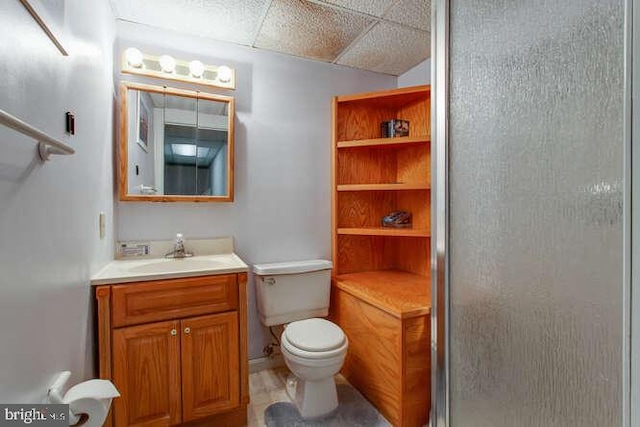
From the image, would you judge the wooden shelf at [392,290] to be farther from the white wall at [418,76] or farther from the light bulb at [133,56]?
the light bulb at [133,56]

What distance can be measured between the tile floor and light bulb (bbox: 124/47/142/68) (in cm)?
212

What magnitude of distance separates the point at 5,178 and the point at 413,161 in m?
2.17

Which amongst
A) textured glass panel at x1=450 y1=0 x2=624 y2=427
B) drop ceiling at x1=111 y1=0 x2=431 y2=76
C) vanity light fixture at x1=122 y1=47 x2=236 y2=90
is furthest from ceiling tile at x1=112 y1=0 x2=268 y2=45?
textured glass panel at x1=450 y1=0 x2=624 y2=427

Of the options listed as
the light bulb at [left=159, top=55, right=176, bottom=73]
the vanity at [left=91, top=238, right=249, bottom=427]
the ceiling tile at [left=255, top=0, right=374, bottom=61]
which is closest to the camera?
the vanity at [left=91, top=238, right=249, bottom=427]

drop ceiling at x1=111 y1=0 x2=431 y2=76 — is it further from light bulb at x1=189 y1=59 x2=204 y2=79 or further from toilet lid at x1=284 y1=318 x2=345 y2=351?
toilet lid at x1=284 y1=318 x2=345 y2=351

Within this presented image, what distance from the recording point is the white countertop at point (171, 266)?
4.52 feet

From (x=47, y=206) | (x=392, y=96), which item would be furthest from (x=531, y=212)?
(x=392, y=96)

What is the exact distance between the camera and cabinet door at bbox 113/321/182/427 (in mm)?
1347

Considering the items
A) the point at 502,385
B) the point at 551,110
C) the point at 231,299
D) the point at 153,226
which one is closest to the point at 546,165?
the point at 551,110

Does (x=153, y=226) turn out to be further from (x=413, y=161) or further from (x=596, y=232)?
(x=596, y=232)

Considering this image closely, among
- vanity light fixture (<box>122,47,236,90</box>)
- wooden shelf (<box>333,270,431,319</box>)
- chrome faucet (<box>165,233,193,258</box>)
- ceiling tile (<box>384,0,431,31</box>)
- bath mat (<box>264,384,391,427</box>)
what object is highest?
ceiling tile (<box>384,0,431,31</box>)

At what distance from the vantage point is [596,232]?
0.61m

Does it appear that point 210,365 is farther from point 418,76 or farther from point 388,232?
point 418,76

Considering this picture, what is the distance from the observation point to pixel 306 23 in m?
1.80
